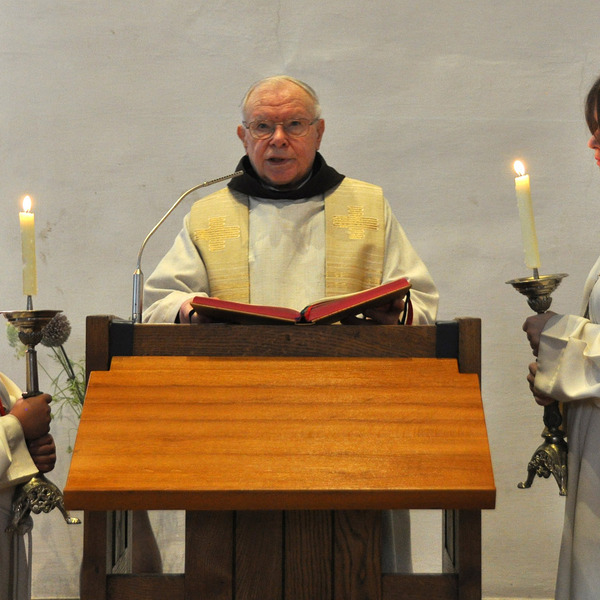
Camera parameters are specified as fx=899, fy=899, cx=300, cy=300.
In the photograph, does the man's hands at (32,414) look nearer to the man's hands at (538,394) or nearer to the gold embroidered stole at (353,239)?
the gold embroidered stole at (353,239)

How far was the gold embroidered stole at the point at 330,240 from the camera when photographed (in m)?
3.87

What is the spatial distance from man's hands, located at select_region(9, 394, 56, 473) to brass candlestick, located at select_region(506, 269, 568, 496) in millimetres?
1586

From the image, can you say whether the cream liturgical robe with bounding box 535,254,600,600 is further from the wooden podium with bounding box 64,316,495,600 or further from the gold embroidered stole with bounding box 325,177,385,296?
the gold embroidered stole with bounding box 325,177,385,296

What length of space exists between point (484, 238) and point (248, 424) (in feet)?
11.1

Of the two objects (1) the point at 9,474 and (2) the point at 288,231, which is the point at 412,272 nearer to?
(2) the point at 288,231

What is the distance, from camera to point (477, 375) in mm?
2580

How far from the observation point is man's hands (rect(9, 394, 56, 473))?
301cm

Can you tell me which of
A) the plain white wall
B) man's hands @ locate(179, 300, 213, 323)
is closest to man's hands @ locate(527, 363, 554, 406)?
man's hands @ locate(179, 300, 213, 323)

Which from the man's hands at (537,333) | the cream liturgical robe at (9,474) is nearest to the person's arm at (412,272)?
the man's hands at (537,333)

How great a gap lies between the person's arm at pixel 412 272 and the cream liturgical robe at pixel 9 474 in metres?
1.50

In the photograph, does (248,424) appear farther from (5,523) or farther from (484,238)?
(484,238)

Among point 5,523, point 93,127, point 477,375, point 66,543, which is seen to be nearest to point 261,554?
point 477,375

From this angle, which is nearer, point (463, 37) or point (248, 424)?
point (248, 424)

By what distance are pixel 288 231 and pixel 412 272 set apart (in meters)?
0.60
